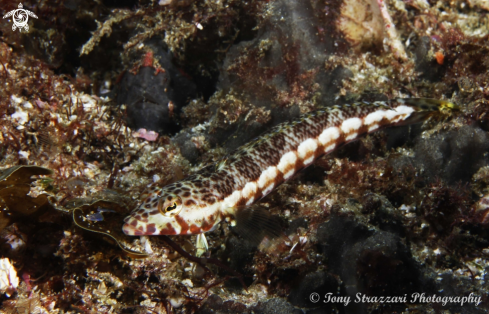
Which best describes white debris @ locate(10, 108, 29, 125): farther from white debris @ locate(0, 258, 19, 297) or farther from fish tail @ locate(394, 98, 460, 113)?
fish tail @ locate(394, 98, 460, 113)

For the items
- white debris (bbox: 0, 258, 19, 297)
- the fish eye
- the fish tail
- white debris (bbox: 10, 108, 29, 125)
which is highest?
white debris (bbox: 10, 108, 29, 125)

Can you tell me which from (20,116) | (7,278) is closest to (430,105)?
(7,278)

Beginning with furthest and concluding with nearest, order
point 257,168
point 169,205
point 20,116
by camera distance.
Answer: point 20,116, point 257,168, point 169,205

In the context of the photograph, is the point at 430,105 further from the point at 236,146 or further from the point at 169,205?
the point at 169,205

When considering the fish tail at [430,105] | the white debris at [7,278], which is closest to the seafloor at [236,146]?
the white debris at [7,278]

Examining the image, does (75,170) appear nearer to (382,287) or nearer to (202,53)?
(202,53)

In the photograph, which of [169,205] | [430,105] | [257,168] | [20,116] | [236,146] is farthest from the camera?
[236,146]

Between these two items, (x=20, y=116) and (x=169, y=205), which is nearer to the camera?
(x=169, y=205)

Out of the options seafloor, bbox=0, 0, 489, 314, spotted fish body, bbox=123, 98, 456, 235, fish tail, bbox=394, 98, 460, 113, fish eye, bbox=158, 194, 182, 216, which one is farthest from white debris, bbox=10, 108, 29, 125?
fish tail, bbox=394, 98, 460, 113
